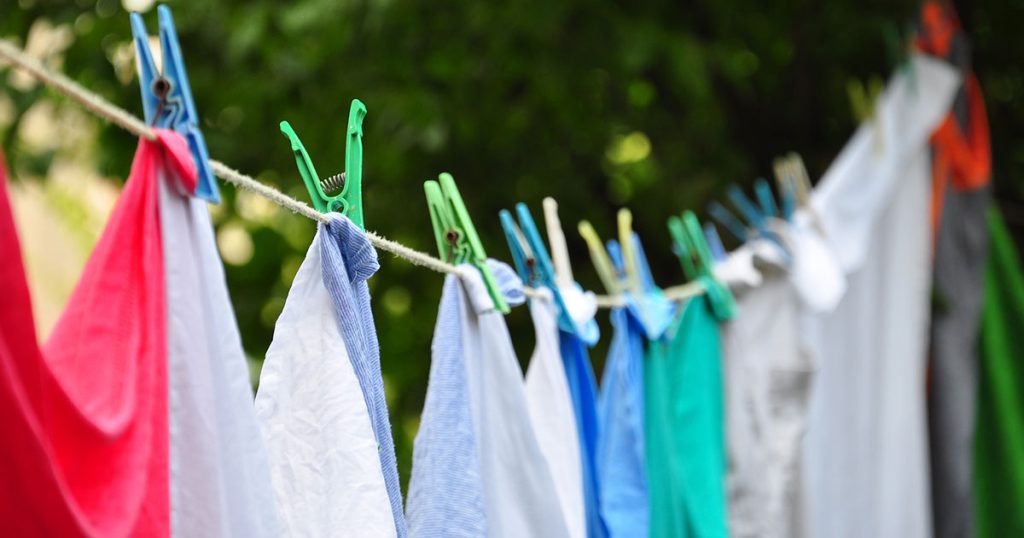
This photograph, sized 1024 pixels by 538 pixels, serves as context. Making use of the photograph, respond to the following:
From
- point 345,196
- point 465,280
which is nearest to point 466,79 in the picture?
point 465,280

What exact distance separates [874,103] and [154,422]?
4.11 feet

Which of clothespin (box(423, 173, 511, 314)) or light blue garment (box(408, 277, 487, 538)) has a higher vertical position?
clothespin (box(423, 173, 511, 314))

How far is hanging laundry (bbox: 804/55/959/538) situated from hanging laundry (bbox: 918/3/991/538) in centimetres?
2

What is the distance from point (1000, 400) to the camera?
160 cm

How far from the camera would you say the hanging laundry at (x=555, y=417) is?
954mm

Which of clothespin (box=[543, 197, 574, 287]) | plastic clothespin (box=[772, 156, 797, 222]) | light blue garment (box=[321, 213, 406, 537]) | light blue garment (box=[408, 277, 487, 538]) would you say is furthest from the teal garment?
light blue garment (box=[321, 213, 406, 537])

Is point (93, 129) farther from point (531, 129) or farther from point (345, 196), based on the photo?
point (345, 196)

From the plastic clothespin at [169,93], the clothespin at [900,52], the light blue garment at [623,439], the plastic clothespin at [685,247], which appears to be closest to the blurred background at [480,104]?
the clothespin at [900,52]

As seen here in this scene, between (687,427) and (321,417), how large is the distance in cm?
59

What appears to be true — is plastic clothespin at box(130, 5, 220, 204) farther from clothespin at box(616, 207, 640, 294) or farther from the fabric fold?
clothespin at box(616, 207, 640, 294)

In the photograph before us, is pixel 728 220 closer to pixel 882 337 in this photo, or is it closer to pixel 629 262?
pixel 882 337

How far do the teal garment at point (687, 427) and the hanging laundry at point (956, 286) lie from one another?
0.49 metres

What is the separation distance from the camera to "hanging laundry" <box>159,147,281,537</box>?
60cm

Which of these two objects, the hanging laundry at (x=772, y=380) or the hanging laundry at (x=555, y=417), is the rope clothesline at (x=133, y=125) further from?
the hanging laundry at (x=772, y=380)
